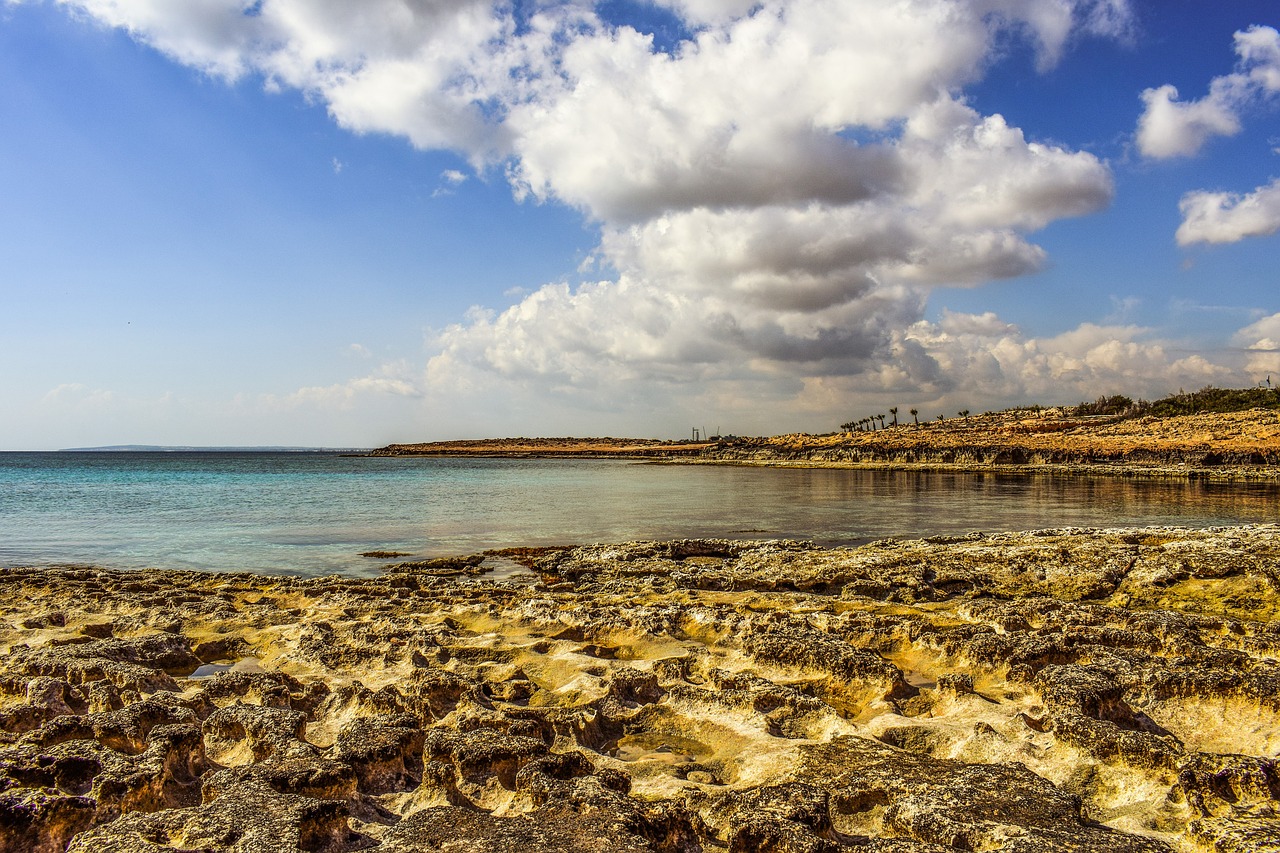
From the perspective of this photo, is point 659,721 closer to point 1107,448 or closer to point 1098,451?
point 1098,451

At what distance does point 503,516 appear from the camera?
28422 mm

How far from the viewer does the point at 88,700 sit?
645 cm

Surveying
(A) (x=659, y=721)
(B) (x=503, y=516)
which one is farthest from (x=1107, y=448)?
(A) (x=659, y=721)

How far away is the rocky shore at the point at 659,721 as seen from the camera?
13.0 feet

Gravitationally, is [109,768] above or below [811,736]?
above

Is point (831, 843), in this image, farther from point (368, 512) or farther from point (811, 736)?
point (368, 512)

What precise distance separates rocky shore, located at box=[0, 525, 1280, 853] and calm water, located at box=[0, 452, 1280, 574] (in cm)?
879

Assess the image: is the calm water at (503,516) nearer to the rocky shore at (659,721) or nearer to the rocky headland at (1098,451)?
the rocky shore at (659,721)

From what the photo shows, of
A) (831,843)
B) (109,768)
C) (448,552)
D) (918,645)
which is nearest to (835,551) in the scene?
(918,645)

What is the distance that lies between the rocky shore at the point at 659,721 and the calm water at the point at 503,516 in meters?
8.79

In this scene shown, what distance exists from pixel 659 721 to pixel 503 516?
2310cm

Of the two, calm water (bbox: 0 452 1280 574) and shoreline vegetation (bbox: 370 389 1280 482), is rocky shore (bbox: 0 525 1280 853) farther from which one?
shoreline vegetation (bbox: 370 389 1280 482)

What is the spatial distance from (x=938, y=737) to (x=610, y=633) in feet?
15.4

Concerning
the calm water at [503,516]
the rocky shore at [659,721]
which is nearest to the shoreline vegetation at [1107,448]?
the calm water at [503,516]
